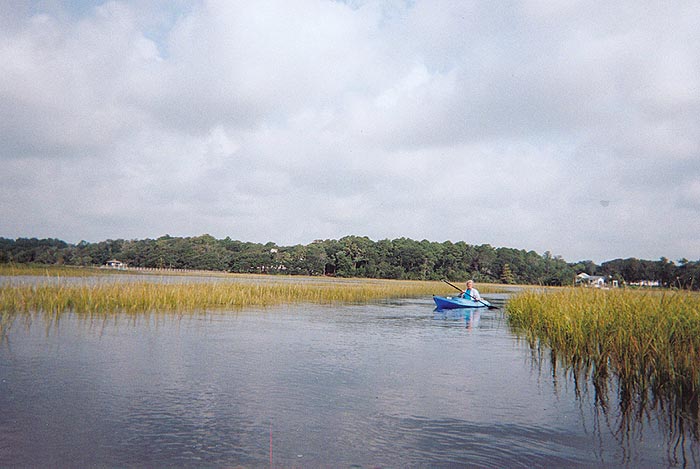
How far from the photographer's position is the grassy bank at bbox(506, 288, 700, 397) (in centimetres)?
763

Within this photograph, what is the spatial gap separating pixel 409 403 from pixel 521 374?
3.47 m

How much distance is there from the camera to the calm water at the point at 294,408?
206 inches

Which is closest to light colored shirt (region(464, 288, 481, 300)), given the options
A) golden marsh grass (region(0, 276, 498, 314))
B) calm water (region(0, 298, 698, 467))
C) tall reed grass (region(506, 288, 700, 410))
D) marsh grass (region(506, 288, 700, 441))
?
golden marsh grass (region(0, 276, 498, 314))

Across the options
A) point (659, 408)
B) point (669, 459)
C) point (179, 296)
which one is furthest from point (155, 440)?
point (179, 296)

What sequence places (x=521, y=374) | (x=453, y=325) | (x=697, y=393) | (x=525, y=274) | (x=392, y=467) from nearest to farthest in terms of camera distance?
(x=392, y=467) → (x=697, y=393) → (x=521, y=374) → (x=453, y=325) → (x=525, y=274)

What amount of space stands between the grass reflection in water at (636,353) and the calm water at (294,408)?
10.0 inches

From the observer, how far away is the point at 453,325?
18.4m

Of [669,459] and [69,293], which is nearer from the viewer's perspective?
[669,459]

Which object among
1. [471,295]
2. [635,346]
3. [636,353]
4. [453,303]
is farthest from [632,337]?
[471,295]

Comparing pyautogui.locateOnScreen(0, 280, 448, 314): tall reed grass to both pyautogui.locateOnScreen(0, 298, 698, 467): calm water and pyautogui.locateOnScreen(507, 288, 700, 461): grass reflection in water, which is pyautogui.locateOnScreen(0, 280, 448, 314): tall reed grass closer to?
pyautogui.locateOnScreen(0, 298, 698, 467): calm water

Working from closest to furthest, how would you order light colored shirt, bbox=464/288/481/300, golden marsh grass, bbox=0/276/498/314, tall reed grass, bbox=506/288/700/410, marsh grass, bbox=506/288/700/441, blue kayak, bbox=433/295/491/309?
marsh grass, bbox=506/288/700/441, tall reed grass, bbox=506/288/700/410, golden marsh grass, bbox=0/276/498/314, blue kayak, bbox=433/295/491/309, light colored shirt, bbox=464/288/481/300

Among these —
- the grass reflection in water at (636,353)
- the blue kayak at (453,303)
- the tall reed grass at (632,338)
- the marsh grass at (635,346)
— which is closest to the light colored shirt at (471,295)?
the blue kayak at (453,303)

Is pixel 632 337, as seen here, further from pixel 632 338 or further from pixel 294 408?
pixel 294 408

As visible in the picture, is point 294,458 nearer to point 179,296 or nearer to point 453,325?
point 453,325
